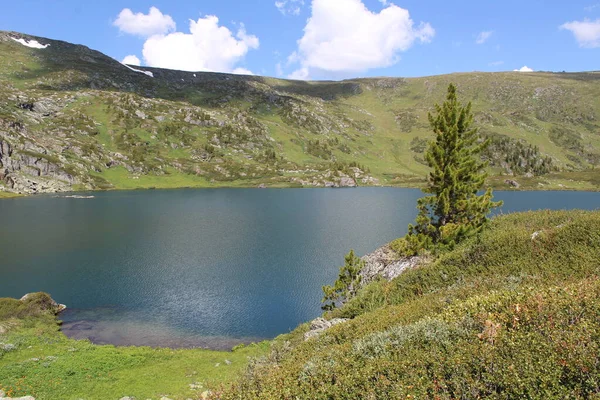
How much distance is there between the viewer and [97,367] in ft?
99.9

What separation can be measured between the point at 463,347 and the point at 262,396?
20.8ft

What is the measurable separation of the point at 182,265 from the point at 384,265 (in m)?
49.0

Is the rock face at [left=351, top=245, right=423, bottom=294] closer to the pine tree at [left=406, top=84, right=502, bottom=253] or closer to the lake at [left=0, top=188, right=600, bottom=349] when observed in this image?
the pine tree at [left=406, top=84, right=502, bottom=253]

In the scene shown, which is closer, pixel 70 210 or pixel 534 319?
pixel 534 319

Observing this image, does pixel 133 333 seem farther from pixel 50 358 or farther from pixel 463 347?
pixel 463 347

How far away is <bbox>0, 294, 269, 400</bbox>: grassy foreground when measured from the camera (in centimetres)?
2569

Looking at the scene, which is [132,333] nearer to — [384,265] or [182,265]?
[182,265]

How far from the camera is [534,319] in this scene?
34.5 feet

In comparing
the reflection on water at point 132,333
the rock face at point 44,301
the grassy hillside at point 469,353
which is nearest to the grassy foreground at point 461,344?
the grassy hillside at point 469,353

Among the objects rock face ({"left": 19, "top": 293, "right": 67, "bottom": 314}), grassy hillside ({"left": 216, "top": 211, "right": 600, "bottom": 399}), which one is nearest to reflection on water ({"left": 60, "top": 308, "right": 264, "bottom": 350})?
rock face ({"left": 19, "top": 293, "right": 67, "bottom": 314})

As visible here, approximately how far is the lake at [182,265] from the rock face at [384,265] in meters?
15.3

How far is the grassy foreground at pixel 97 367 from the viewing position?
2569 centimetres

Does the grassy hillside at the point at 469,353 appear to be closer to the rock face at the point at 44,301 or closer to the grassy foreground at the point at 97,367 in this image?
the grassy foreground at the point at 97,367

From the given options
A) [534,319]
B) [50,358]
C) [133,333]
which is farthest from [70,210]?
[534,319]
